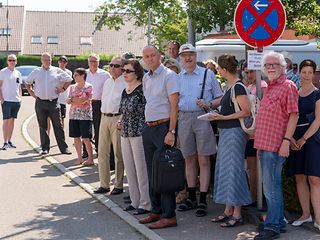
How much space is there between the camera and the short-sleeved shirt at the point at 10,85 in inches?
585

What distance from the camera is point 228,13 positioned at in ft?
34.4

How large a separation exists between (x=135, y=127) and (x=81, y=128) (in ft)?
13.2

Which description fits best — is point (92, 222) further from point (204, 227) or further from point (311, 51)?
point (311, 51)

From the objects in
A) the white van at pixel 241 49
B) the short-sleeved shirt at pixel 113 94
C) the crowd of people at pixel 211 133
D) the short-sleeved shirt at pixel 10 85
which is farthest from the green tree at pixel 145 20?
the crowd of people at pixel 211 133

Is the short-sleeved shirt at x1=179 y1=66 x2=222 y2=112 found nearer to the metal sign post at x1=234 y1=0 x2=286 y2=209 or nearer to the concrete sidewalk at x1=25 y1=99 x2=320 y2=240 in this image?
the metal sign post at x1=234 y1=0 x2=286 y2=209

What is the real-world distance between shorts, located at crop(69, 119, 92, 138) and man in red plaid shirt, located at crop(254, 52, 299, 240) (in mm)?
5628

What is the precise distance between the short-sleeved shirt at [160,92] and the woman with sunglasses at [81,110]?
4303mm

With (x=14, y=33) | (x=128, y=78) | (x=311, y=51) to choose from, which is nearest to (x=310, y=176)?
(x=128, y=78)

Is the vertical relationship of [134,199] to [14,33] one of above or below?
below

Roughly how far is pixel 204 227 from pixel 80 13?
71.4 meters

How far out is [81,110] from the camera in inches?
478

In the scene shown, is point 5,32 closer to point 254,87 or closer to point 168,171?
point 254,87

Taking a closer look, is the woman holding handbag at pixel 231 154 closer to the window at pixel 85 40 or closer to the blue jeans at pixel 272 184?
the blue jeans at pixel 272 184

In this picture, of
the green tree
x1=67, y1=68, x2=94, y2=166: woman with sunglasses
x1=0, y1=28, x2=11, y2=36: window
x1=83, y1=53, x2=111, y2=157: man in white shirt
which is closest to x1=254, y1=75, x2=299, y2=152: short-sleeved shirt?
x1=83, y1=53, x2=111, y2=157: man in white shirt
